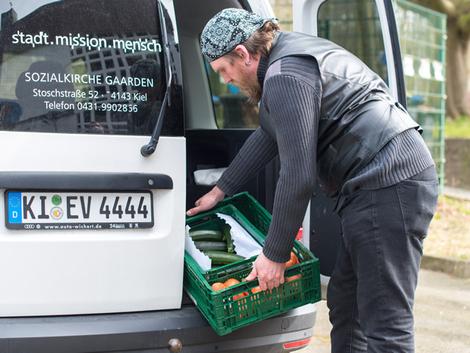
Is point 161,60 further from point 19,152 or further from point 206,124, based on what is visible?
point 206,124

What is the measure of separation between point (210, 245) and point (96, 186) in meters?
0.73

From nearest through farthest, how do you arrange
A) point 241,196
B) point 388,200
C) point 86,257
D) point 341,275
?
point 388,200 → point 86,257 → point 341,275 → point 241,196

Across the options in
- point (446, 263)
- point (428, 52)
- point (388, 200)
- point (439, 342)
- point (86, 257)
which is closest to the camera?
point (388, 200)

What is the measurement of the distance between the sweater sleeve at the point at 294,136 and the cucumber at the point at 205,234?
746mm

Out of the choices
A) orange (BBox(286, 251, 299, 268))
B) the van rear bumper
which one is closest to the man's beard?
orange (BBox(286, 251, 299, 268))

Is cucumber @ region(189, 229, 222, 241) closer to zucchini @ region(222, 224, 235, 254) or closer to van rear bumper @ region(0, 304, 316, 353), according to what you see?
zucchini @ region(222, 224, 235, 254)

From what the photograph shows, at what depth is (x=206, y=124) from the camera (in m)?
6.09

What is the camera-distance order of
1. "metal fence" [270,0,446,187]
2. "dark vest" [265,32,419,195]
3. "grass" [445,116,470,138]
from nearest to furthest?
"dark vest" [265,32,419,195] < "metal fence" [270,0,446,187] < "grass" [445,116,470,138]

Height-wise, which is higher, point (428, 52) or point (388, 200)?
point (428, 52)

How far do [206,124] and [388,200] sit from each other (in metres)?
3.13

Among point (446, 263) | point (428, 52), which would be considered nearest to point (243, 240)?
point (446, 263)

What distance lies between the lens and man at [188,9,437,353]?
3055mm

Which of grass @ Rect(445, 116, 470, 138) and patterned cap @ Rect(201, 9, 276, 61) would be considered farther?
grass @ Rect(445, 116, 470, 138)

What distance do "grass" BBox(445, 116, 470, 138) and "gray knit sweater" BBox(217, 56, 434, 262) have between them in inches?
482
